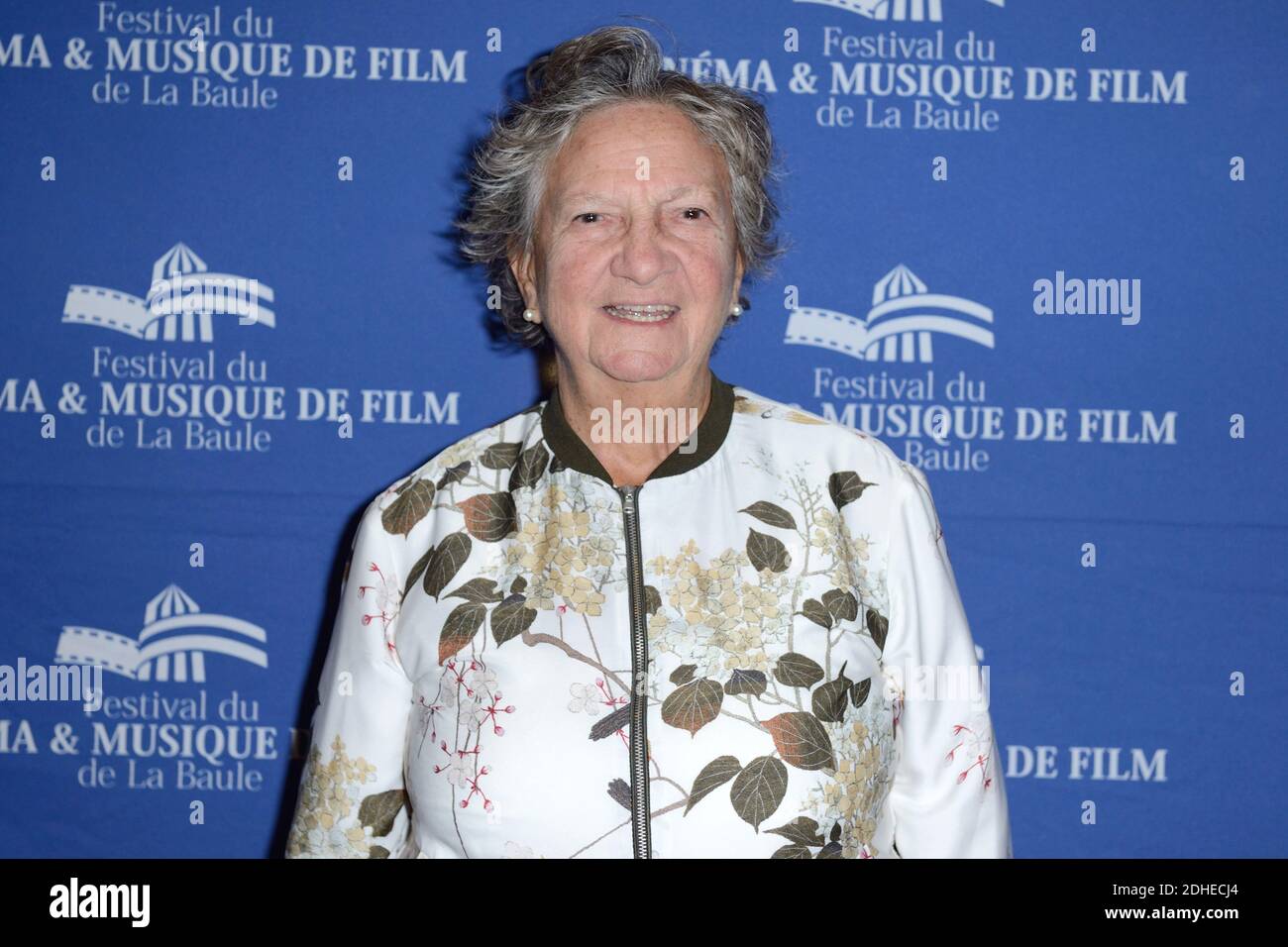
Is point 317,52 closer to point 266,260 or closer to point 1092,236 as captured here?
point 266,260

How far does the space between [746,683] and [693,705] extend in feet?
0.21

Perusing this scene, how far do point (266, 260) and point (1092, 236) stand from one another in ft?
4.19

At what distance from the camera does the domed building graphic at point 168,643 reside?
1.81 meters

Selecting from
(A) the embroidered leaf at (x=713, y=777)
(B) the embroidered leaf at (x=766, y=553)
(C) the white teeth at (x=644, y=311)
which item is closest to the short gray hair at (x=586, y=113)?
(C) the white teeth at (x=644, y=311)

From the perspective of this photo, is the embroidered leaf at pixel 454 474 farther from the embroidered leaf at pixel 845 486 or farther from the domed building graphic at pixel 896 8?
the domed building graphic at pixel 896 8

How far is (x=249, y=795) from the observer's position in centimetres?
186

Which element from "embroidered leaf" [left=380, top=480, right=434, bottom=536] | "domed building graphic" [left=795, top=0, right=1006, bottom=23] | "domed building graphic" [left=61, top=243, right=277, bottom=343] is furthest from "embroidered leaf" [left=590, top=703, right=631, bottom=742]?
"domed building graphic" [left=795, top=0, right=1006, bottom=23]

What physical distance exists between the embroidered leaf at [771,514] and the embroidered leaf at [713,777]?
27 centimetres

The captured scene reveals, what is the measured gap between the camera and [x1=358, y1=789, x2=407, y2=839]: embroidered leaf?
1.33 m

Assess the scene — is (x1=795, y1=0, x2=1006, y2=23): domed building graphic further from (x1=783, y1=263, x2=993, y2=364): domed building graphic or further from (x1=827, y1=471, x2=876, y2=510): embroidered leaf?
(x1=827, y1=471, x2=876, y2=510): embroidered leaf

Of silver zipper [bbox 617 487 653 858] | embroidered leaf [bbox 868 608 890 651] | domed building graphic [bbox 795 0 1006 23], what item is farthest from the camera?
domed building graphic [bbox 795 0 1006 23]

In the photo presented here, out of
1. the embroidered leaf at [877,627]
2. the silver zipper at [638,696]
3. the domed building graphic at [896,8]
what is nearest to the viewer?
the silver zipper at [638,696]

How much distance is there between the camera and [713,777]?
121cm

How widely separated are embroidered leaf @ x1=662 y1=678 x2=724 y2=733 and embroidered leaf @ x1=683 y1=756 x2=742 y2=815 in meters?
0.04
